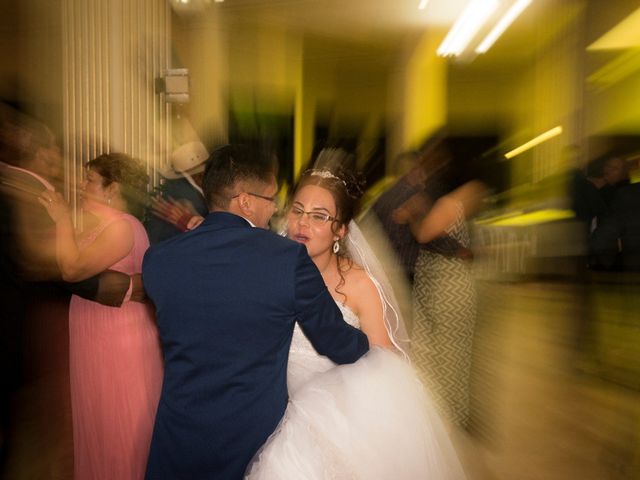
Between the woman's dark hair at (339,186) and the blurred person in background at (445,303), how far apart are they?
1.05 metres

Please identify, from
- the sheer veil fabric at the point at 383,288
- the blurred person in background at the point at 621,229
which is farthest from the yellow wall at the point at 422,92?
the sheer veil fabric at the point at 383,288

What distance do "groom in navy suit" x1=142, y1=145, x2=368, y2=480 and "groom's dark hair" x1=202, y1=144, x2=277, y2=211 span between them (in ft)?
0.34

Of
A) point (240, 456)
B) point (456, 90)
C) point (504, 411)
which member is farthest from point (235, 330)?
point (456, 90)

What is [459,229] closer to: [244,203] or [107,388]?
[244,203]

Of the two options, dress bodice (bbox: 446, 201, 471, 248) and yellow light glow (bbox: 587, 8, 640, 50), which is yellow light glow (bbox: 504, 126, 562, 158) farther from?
dress bodice (bbox: 446, 201, 471, 248)

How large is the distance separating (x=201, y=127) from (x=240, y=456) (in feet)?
18.1

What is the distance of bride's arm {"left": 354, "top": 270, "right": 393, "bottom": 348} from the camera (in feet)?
6.23

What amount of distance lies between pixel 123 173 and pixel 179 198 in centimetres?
89

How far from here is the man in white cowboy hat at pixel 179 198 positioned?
3102mm

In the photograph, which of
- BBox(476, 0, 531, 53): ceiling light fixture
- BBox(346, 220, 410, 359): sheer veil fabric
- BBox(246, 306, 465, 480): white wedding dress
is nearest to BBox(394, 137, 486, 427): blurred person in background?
BBox(346, 220, 410, 359): sheer veil fabric

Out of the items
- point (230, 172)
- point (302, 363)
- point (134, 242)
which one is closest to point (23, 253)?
point (134, 242)

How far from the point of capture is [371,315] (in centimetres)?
191

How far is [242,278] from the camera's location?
1.39m

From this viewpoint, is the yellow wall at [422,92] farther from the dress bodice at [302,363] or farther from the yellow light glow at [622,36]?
the dress bodice at [302,363]
